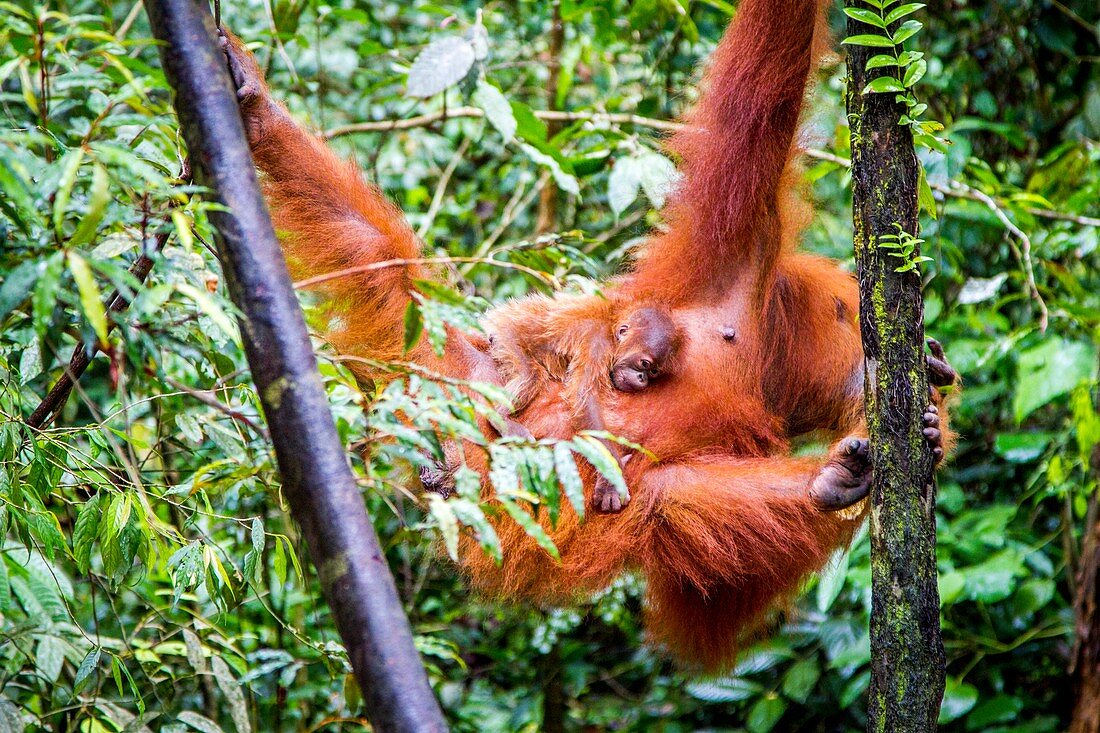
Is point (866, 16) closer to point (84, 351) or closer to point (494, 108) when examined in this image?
point (494, 108)

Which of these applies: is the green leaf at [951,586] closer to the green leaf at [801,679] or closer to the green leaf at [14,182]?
the green leaf at [801,679]

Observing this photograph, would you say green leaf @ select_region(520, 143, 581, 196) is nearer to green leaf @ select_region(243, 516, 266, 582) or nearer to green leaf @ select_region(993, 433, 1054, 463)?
green leaf @ select_region(243, 516, 266, 582)

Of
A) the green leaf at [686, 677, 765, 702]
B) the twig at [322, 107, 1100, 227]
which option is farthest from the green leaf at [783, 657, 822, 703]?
the twig at [322, 107, 1100, 227]

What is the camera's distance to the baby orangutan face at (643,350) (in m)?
2.82

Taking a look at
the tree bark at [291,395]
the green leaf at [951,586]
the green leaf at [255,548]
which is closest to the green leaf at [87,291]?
the tree bark at [291,395]

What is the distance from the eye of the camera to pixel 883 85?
196 cm

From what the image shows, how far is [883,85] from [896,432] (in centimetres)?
71

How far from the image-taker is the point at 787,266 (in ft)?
9.79

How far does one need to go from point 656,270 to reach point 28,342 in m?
1.74

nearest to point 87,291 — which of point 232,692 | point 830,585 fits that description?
point 232,692

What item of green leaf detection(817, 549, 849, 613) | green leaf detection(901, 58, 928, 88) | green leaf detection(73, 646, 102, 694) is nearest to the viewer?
green leaf detection(901, 58, 928, 88)

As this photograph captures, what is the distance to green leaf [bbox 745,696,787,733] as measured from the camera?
3.95 meters

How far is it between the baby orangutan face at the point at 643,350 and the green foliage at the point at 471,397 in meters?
0.22

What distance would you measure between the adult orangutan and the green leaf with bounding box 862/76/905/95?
0.67 meters
